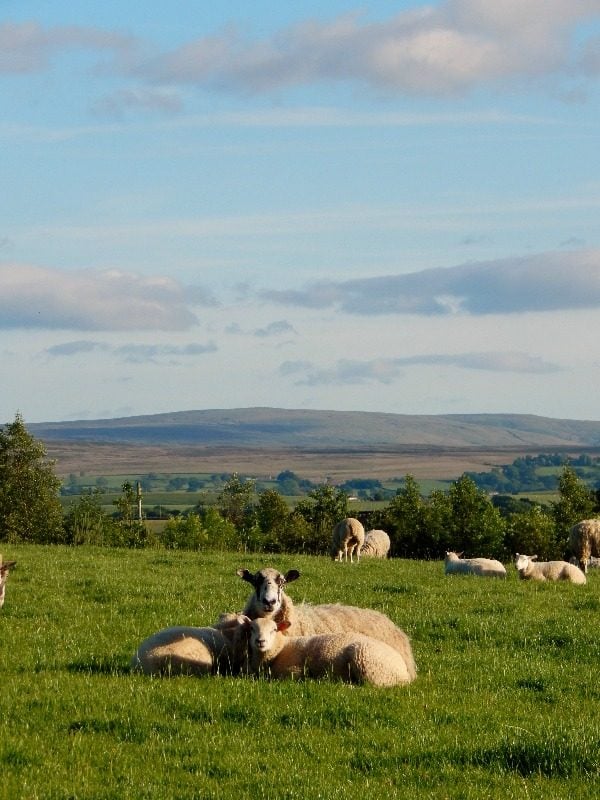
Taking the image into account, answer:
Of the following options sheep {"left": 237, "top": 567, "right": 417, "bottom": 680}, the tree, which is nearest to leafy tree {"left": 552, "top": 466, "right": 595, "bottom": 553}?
the tree

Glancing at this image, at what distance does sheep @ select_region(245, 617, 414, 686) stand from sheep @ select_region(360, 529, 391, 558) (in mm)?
33043

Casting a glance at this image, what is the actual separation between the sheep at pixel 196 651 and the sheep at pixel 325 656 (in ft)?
0.83

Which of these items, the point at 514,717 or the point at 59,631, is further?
the point at 59,631

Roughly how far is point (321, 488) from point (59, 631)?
6638 centimetres

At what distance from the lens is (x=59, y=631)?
17.4m

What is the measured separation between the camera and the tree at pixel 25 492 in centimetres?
5831

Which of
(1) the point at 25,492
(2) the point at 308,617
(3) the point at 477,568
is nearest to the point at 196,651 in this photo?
(2) the point at 308,617

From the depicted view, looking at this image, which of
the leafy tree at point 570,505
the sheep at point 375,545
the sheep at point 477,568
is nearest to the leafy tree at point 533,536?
the leafy tree at point 570,505

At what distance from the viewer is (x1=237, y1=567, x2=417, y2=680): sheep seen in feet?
49.4

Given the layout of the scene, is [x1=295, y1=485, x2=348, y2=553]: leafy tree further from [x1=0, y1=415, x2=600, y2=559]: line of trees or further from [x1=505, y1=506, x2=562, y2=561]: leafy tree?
[x1=505, y1=506, x2=562, y2=561]: leafy tree

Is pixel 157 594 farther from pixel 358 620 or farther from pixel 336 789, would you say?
pixel 336 789

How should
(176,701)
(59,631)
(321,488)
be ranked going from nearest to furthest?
1. (176,701)
2. (59,631)
3. (321,488)

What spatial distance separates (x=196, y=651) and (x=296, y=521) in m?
61.6

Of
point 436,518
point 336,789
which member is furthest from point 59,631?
point 436,518
